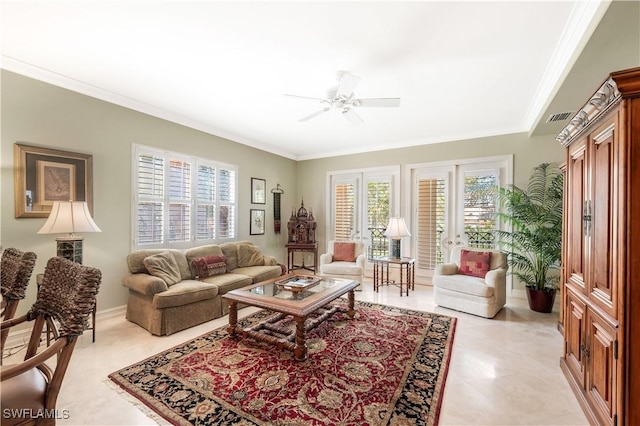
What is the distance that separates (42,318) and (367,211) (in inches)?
199

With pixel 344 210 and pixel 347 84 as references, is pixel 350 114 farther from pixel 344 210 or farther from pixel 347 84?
pixel 344 210

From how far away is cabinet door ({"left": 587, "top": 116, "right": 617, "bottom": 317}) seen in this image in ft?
5.10

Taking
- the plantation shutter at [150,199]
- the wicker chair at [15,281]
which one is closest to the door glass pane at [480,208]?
the plantation shutter at [150,199]

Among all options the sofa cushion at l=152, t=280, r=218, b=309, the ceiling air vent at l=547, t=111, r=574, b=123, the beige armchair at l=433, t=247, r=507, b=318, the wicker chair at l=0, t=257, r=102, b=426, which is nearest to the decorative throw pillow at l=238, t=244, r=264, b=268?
the sofa cushion at l=152, t=280, r=218, b=309

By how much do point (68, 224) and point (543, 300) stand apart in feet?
18.5

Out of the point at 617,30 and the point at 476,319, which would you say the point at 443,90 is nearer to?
the point at 617,30

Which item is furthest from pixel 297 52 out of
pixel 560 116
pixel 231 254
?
pixel 560 116

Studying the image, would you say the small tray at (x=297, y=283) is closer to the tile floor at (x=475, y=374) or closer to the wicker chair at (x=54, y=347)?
the tile floor at (x=475, y=374)

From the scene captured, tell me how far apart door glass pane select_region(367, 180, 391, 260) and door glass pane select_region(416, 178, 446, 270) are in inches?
25.1

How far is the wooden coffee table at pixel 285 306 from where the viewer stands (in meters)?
2.44

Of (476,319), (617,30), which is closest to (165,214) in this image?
(476,319)

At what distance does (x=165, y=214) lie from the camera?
3.99m

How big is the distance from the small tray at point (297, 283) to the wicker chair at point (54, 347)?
194 cm
